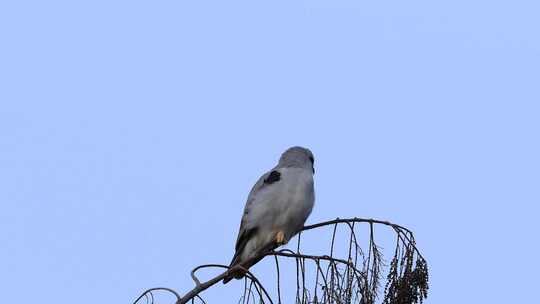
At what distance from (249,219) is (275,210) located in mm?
339

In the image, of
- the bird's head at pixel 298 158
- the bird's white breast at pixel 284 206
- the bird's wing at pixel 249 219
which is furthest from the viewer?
the bird's head at pixel 298 158

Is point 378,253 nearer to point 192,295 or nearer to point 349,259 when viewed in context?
point 349,259

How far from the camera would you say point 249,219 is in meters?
9.56

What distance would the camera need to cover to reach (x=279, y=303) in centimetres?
591

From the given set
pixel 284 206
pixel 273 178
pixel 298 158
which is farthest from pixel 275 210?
pixel 298 158

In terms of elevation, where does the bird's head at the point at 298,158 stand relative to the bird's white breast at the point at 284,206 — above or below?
above

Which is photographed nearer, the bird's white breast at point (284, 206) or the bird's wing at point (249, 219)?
the bird's white breast at point (284, 206)

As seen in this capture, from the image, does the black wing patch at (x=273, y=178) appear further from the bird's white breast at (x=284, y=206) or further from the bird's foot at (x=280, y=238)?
the bird's foot at (x=280, y=238)

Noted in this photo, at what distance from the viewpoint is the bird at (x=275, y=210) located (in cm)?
930

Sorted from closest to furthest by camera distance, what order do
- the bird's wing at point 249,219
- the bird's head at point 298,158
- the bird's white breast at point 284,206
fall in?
the bird's white breast at point 284,206, the bird's wing at point 249,219, the bird's head at point 298,158

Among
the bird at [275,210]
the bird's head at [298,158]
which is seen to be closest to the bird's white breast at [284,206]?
the bird at [275,210]

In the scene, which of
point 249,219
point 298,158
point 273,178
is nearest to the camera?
point 249,219

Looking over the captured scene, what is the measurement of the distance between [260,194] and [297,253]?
126 inches

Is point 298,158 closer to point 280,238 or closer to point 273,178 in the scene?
point 273,178
